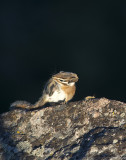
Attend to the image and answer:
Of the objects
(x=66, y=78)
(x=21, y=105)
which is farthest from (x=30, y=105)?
(x=66, y=78)

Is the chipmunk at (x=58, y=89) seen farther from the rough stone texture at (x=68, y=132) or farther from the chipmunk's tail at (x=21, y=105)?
the rough stone texture at (x=68, y=132)

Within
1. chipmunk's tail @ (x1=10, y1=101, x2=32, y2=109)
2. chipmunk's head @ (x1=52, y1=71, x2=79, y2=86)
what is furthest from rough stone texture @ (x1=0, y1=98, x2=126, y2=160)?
chipmunk's tail @ (x1=10, y1=101, x2=32, y2=109)

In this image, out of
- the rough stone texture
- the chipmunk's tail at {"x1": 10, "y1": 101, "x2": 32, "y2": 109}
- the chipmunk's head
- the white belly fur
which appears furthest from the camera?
the chipmunk's tail at {"x1": 10, "y1": 101, "x2": 32, "y2": 109}

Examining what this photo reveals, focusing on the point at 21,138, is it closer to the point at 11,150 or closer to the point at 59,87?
the point at 11,150

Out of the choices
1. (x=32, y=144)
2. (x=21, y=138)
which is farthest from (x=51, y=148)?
(x=21, y=138)

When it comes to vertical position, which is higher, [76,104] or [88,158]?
[76,104]

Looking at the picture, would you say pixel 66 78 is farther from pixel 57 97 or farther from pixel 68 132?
pixel 68 132

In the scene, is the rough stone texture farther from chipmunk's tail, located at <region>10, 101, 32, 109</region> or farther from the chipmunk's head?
chipmunk's tail, located at <region>10, 101, 32, 109</region>

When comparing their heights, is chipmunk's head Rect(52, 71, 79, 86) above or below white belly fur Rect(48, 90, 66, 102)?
above
